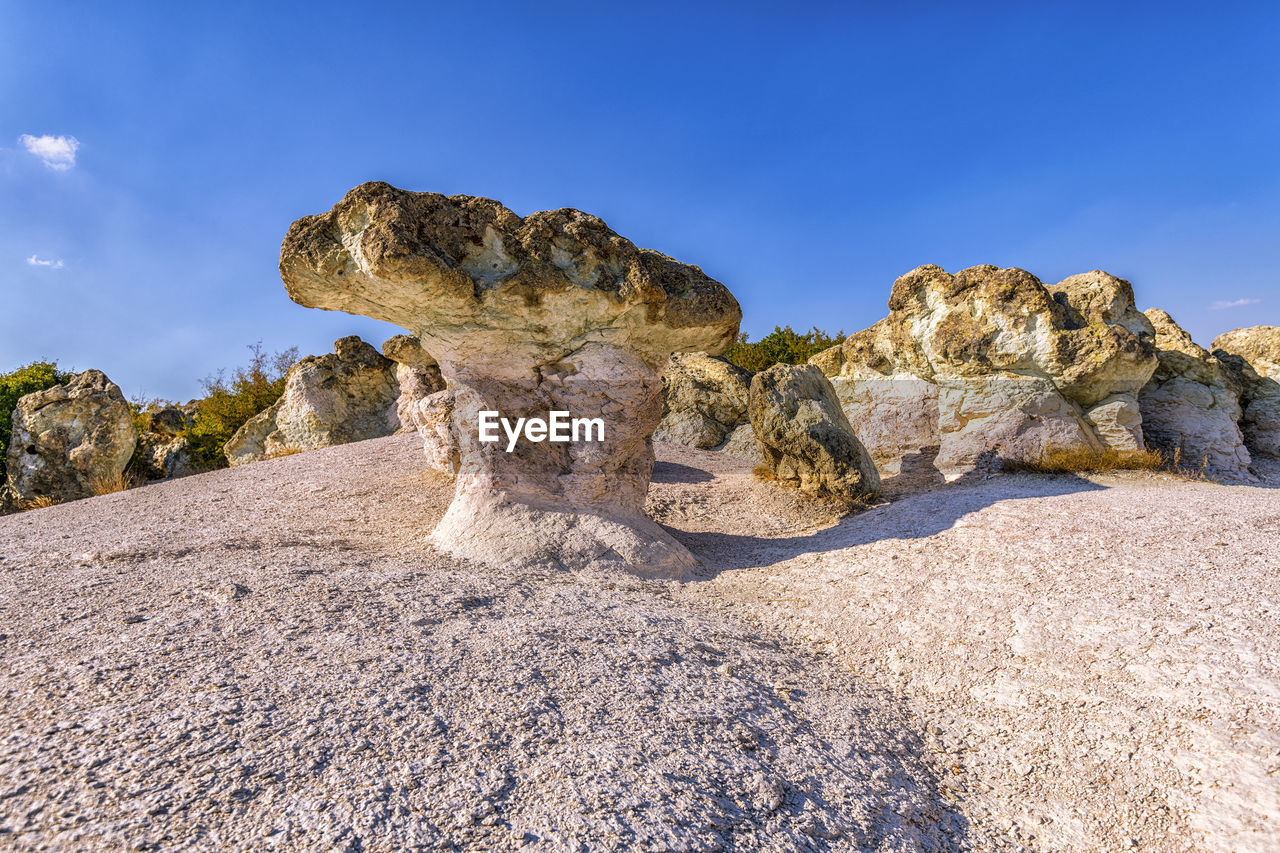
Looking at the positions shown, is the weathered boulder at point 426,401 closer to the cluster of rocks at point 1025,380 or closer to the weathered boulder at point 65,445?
the weathered boulder at point 65,445

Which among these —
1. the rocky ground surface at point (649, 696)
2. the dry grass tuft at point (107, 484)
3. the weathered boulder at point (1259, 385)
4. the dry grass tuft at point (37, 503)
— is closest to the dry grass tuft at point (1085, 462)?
the rocky ground surface at point (649, 696)

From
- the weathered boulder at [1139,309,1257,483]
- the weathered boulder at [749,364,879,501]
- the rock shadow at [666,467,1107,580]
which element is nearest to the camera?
the rock shadow at [666,467,1107,580]

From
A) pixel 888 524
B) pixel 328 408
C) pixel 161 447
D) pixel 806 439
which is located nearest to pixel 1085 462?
pixel 806 439

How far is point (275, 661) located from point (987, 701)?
362 cm

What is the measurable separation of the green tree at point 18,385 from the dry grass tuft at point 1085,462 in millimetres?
16670

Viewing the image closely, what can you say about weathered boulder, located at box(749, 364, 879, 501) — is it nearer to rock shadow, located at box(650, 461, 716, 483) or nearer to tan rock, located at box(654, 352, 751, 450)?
rock shadow, located at box(650, 461, 716, 483)

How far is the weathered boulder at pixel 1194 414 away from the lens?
33.4 feet

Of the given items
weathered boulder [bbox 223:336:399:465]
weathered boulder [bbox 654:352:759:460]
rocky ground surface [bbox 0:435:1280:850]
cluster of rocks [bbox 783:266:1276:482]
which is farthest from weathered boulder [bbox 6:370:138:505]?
cluster of rocks [bbox 783:266:1276:482]

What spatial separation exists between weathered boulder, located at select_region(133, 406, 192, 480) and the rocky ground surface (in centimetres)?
1040

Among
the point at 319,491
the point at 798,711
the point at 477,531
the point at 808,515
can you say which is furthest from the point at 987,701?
the point at 319,491

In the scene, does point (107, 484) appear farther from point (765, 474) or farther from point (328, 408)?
point (765, 474)

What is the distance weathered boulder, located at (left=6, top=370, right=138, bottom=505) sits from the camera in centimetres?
1106

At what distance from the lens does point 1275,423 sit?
11.6 m

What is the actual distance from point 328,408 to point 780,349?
13220mm
